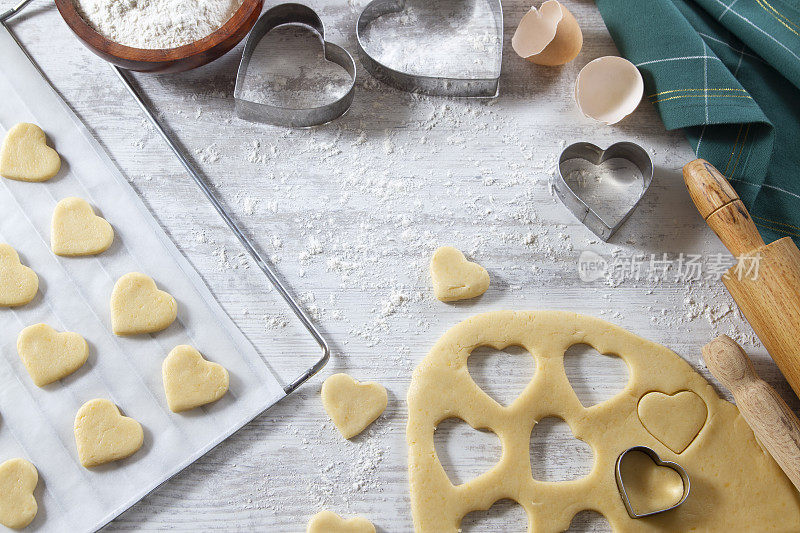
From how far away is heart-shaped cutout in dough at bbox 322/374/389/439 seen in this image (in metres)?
0.94

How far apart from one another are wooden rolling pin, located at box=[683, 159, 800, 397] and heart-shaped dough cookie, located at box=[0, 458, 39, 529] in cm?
103

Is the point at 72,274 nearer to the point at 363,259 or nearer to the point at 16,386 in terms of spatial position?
the point at 16,386

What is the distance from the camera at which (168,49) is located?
0.99 metres

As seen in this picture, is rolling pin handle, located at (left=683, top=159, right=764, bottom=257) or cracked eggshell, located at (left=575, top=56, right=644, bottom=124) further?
cracked eggshell, located at (left=575, top=56, right=644, bottom=124)

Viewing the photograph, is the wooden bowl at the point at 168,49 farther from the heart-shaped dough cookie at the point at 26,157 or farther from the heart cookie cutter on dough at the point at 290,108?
the heart-shaped dough cookie at the point at 26,157

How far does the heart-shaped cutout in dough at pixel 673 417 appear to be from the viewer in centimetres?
94

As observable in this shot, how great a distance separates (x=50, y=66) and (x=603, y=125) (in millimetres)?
951

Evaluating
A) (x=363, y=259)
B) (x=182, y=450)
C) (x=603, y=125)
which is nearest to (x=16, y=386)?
(x=182, y=450)

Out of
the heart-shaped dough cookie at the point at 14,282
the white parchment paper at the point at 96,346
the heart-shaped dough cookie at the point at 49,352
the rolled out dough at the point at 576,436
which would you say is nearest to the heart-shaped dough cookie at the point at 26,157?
the white parchment paper at the point at 96,346

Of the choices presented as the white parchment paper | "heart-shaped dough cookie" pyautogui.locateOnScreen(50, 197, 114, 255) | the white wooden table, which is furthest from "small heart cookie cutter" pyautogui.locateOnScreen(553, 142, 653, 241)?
"heart-shaped dough cookie" pyautogui.locateOnScreen(50, 197, 114, 255)

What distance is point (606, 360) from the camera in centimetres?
100

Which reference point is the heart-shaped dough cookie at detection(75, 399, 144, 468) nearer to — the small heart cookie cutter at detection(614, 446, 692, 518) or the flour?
the flour

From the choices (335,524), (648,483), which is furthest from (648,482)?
(335,524)

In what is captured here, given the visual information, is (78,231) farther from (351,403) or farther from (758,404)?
(758,404)
